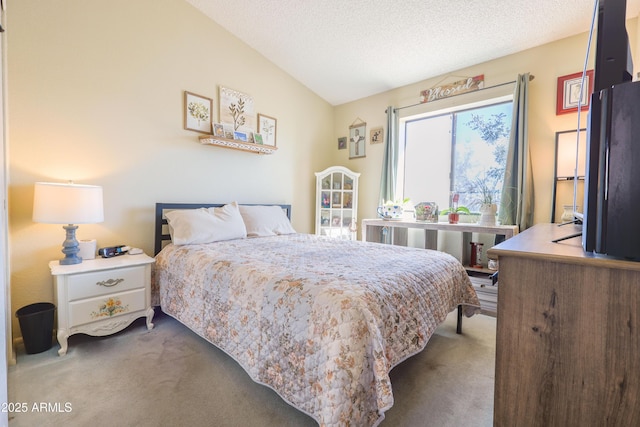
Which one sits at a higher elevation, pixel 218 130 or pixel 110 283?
pixel 218 130

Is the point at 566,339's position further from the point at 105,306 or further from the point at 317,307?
the point at 105,306

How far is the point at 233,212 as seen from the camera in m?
2.86

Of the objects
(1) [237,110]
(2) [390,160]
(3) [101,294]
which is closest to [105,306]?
(3) [101,294]

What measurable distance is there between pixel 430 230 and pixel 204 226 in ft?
8.46

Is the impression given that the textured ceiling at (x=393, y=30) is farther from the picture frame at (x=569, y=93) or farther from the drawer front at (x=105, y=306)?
the drawer front at (x=105, y=306)

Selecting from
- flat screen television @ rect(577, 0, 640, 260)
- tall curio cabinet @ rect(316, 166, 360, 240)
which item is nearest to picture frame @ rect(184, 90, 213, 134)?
tall curio cabinet @ rect(316, 166, 360, 240)

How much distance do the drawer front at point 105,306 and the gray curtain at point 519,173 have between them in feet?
11.4

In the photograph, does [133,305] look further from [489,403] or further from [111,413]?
[489,403]

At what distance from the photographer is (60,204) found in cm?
184

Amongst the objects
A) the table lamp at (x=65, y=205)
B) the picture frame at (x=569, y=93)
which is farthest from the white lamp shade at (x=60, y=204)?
the picture frame at (x=569, y=93)

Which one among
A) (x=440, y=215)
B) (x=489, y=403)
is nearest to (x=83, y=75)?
(x=489, y=403)

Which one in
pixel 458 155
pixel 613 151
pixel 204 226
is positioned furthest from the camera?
pixel 458 155

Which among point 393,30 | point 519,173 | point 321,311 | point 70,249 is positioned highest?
point 393,30

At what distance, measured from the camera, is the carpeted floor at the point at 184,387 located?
4.36 feet
